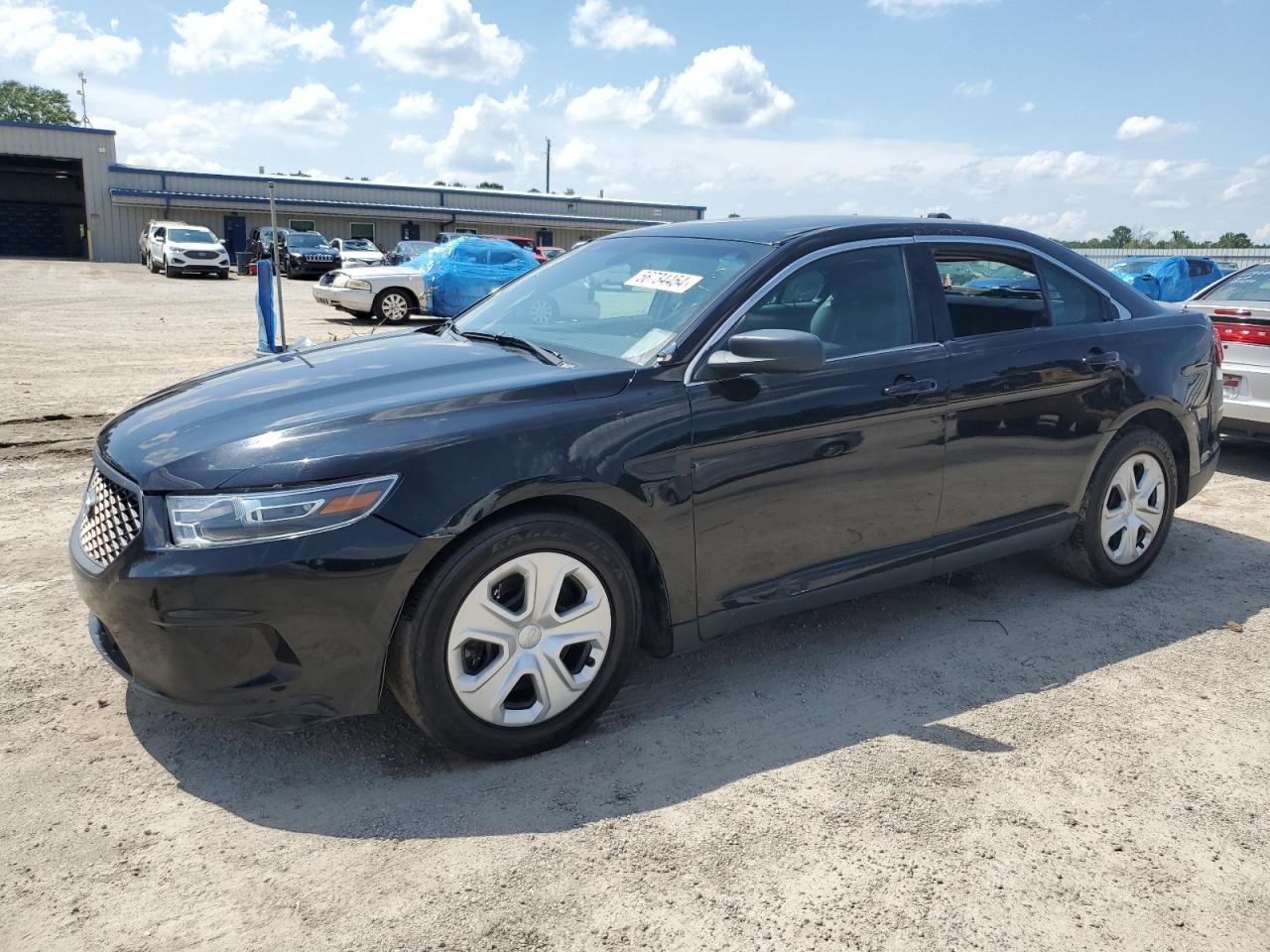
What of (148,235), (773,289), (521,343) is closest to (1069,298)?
(773,289)

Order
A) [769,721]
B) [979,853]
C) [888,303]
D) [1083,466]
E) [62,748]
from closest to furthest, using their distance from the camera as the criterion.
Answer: [979,853] → [62,748] → [769,721] → [888,303] → [1083,466]

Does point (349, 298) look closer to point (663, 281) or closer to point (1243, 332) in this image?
point (1243, 332)

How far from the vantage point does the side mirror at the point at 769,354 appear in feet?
10.7

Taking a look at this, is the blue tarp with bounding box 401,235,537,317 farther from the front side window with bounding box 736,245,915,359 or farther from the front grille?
the front grille

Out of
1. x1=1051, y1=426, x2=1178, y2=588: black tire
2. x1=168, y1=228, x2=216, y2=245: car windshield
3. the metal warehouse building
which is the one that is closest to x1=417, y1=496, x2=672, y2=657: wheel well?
x1=1051, y1=426, x2=1178, y2=588: black tire

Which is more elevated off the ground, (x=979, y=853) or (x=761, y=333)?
(x=761, y=333)

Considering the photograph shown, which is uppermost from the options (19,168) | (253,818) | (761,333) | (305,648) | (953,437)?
(19,168)

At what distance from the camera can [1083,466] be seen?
4.52m

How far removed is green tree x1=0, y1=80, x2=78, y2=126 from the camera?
82.1 meters

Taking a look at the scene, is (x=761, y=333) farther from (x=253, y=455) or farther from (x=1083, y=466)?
(x=1083, y=466)

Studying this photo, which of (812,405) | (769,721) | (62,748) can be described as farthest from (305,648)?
(812,405)

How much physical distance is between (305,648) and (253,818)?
1.77 feet

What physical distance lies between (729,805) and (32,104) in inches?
3982

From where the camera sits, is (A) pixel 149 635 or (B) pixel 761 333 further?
(B) pixel 761 333
